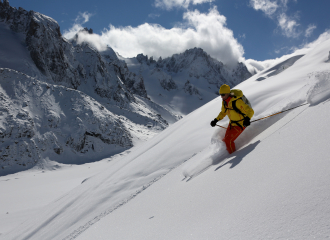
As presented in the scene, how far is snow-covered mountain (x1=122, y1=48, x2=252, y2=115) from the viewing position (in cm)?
12088

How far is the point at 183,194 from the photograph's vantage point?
113 inches

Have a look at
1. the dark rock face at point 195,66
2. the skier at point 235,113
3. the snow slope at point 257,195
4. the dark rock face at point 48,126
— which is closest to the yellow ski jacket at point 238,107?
the skier at point 235,113

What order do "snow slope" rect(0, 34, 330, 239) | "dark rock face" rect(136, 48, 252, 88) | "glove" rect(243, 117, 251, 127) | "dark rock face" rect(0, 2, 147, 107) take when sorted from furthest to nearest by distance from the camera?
"dark rock face" rect(136, 48, 252, 88) < "dark rock face" rect(0, 2, 147, 107) < "glove" rect(243, 117, 251, 127) < "snow slope" rect(0, 34, 330, 239)

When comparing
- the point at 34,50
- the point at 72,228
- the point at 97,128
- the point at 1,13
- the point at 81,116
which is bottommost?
the point at 72,228

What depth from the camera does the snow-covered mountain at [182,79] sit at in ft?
397

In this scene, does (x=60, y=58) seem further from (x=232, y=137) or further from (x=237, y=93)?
(x=232, y=137)

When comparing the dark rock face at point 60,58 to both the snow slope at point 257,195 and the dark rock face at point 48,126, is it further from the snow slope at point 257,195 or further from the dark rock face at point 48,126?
the snow slope at point 257,195

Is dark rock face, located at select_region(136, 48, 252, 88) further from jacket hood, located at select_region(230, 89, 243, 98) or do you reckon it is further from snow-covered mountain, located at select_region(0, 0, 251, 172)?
jacket hood, located at select_region(230, 89, 243, 98)

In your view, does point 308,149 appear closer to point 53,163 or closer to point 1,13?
point 53,163

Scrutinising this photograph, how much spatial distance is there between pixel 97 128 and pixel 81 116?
287 cm

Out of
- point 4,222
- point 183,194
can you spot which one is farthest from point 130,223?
point 4,222

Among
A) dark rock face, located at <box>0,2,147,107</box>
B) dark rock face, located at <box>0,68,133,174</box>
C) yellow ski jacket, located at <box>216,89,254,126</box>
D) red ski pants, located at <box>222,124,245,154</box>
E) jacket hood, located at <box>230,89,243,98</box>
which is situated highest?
dark rock face, located at <box>0,2,147,107</box>

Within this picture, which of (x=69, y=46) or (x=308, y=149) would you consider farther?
(x=69, y=46)

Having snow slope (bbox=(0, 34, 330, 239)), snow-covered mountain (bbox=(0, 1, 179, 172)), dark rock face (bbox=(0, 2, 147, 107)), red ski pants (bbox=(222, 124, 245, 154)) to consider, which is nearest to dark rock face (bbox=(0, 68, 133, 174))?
snow-covered mountain (bbox=(0, 1, 179, 172))
